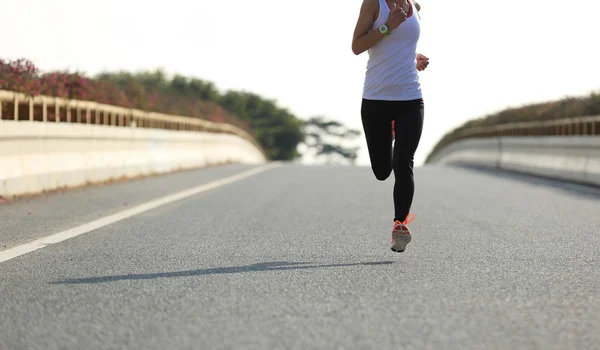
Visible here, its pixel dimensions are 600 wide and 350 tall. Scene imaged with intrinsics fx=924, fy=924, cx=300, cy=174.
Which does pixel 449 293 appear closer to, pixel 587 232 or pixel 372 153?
pixel 372 153

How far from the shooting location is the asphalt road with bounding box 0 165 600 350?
415cm

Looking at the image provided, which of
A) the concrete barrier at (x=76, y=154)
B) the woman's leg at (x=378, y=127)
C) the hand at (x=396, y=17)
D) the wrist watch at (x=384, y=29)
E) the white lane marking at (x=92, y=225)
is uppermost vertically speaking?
the hand at (x=396, y=17)

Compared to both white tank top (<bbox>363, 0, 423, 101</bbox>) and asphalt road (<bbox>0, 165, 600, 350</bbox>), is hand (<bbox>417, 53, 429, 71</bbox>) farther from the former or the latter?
asphalt road (<bbox>0, 165, 600, 350</bbox>)

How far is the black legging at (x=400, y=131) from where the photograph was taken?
23.1 feet

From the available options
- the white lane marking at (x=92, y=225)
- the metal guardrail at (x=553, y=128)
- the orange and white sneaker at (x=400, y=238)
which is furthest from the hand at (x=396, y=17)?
the metal guardrail at (x=553, y=128)

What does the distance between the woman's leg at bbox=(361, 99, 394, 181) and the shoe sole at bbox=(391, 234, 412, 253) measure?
2.57 ft

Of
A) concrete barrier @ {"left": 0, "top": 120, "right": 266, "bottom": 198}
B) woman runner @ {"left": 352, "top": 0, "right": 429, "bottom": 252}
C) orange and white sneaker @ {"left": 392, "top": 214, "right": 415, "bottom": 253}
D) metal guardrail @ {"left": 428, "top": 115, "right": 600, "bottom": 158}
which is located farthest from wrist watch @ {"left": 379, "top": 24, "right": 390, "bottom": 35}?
metal guardrail @ {"left": 428, "top": 115, "right": 600, "bottom": 158}

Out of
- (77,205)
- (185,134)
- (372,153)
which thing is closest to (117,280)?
(372,153)

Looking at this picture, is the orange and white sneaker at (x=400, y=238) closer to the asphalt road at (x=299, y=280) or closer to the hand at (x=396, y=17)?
the asphalt road at (x=299, y=280)

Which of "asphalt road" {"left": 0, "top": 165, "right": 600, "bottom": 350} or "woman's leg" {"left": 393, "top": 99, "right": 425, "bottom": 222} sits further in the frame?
"woman's leg" {"left": 393, "top": 99, "right": 425, "bottom": 222}

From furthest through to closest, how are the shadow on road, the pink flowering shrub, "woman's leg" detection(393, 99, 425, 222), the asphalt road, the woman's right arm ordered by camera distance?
the pink flowering shrub → "woman's leg" detection(393, 99, 425, 222) → the woman's right arm → the shadow on road → the asphalt road

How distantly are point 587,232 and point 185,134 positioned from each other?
15942 millimetres

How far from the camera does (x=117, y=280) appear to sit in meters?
5.69

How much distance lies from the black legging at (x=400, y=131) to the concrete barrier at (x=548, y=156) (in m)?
9.56
